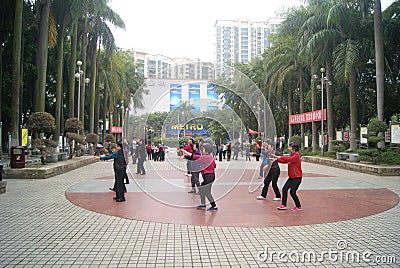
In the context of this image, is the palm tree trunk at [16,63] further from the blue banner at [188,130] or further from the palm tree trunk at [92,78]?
the palm tree trunk at [92,78]

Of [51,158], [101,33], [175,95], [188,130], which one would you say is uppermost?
[101,33]

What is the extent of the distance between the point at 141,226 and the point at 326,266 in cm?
316

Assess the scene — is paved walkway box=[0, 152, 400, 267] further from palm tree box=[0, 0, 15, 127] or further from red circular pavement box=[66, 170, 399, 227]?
palm tree box=[0, 0, 15, 127]

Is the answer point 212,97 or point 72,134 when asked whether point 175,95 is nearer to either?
point 212,97

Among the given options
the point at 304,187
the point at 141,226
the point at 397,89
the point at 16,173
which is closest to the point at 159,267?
the point at 141,226

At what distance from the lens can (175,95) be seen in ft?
29.2

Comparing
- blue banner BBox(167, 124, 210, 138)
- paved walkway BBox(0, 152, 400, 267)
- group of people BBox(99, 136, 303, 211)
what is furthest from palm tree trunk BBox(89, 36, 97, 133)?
group of people BBox(99, 136, 303, 211)

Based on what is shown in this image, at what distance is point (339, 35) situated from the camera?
2208cm

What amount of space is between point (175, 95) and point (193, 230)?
13.0ft

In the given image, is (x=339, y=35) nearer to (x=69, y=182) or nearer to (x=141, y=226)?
(x=69, y=182)

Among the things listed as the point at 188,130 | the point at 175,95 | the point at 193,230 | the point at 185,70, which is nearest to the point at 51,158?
the point at 188,130

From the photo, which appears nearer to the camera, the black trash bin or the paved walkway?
the paved walkway

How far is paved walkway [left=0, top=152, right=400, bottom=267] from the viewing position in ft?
15.0

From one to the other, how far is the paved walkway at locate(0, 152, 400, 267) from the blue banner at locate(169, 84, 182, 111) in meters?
2.38
